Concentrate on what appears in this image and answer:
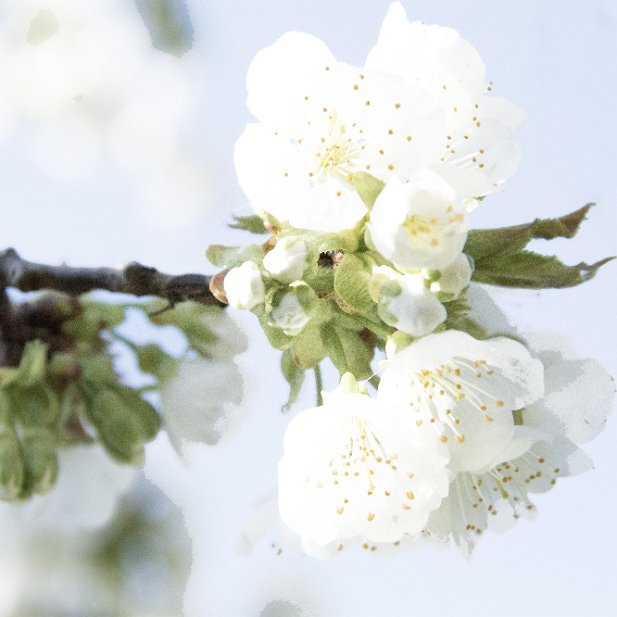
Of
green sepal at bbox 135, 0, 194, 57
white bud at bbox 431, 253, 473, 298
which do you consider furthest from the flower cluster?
green sepal at bbox 135, 0, 194, 57

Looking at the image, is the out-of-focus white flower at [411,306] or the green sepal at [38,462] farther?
the green sepal at [38,462]

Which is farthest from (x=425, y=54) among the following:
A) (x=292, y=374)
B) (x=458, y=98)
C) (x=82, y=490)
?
(x=82, y=490)

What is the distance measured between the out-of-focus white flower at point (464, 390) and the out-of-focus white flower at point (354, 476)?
0.02m

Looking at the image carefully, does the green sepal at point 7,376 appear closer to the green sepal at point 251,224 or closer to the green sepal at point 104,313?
Answer: the green sepal at point 104,313

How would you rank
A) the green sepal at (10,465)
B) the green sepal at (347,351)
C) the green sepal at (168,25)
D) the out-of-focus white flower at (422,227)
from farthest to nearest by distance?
1. the green sepal at (168,25)
2. the green sepal at (10,465)
3. the green sepal at (347,351)
4. the out-of-focus white flower at (422,227)

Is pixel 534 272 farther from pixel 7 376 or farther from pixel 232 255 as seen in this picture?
pixel 7 376

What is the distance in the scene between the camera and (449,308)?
0.58 meters

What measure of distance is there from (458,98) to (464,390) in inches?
8.5

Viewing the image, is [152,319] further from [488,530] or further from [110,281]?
[488,530]

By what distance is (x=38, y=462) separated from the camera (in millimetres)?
854

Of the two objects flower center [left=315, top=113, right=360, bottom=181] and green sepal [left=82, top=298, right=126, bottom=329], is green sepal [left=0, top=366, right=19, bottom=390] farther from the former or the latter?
flower center [left=315, top=113, right=360, bottom=181]

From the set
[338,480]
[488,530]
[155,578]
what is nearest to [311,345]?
[338,480]

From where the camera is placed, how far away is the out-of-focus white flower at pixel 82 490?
35.5 inches

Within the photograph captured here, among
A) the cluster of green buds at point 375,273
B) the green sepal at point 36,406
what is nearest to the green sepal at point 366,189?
the cluster of green buds at point 375,273
